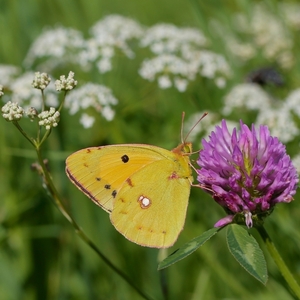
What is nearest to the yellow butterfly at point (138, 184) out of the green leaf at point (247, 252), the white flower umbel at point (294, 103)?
the green leaf at point (247, 252)

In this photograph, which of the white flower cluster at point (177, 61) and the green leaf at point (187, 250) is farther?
the white flower cluster at point (177, 61)

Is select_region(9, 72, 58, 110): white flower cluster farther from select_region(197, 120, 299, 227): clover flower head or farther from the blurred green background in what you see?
select_region(197, 120, 299, 227): clover flower head

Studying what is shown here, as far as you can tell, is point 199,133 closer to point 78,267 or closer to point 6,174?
point 78,267

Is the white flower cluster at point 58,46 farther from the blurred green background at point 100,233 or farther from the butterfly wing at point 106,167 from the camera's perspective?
the butterfly wing at point 106,167

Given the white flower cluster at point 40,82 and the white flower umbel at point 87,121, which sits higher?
the white flower cluster at point 40,82

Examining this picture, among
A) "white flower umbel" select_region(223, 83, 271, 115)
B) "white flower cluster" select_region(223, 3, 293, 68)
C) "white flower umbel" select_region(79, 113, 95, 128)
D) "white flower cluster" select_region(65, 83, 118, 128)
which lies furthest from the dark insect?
"white flower umbel" select_region(79, 113, 95, 128)

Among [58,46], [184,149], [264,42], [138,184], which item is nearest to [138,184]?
[138,184]

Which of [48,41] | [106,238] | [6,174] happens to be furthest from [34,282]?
[48,41]
